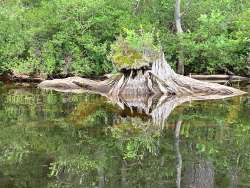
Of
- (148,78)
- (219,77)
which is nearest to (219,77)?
(219,77)

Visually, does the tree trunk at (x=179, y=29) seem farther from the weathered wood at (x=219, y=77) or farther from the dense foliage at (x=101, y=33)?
the weathered wood at (x=219, y=77)

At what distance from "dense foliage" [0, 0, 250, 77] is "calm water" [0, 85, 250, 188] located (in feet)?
37.8

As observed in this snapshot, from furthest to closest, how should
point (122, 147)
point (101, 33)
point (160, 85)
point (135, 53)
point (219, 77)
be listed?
point (101, 33)
point (219, 77)
point (135, 53)
point (160, 85)
point (122, 147)

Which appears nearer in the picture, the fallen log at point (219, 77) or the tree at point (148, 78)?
the tree at point (148, 78)

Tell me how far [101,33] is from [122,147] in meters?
20.5

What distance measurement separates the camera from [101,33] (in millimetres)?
30125

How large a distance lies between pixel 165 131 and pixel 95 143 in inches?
79.7

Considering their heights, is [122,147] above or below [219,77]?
below

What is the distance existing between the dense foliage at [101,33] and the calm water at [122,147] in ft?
37.8

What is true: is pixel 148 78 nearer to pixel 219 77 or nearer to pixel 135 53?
pixel 135 53

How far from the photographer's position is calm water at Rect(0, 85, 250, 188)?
7758mm

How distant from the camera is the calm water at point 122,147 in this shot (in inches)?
305

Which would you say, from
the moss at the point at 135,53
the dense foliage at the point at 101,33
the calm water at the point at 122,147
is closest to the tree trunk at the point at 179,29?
the dense foliage at the point at 101,33

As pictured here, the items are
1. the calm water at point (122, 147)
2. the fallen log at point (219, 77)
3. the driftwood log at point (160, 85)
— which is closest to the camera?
the calm water at point (122, 147)
